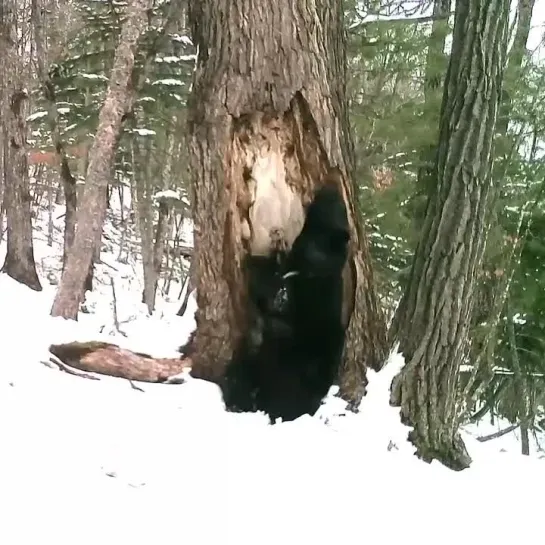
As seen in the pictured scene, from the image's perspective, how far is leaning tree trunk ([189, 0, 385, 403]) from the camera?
3570 mm

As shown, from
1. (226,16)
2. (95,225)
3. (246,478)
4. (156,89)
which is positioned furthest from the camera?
(156,89)

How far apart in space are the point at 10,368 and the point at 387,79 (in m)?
7.33

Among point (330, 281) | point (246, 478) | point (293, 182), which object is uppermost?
point (293, 182)

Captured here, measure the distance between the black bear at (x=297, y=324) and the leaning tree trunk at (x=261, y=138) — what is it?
0.25 ft

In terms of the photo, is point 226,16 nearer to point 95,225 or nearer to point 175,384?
point 175,384

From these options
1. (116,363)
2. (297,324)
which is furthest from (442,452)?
(116,363)

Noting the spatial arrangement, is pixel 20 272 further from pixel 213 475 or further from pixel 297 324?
pixel 213 475

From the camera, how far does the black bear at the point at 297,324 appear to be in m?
3.66

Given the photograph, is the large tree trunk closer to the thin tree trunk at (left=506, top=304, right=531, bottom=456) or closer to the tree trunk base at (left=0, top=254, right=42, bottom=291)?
the tree trunk base at (left=0, top=254, right=42, bottom=291)

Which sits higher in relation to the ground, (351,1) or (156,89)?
(351,1)

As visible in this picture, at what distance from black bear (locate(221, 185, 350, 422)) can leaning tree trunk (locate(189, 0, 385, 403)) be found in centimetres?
8

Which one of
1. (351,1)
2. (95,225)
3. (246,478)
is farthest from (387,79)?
(246,478)

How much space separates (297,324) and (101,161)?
3.96 m

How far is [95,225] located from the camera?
23.4ft
